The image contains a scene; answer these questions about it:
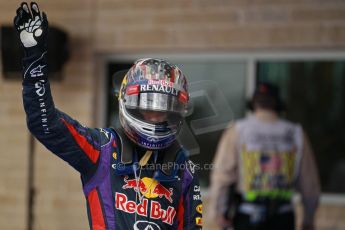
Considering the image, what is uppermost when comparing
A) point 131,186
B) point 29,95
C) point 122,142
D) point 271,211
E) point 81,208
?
point 29,95

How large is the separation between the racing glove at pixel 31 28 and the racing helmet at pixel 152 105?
0.49 meters

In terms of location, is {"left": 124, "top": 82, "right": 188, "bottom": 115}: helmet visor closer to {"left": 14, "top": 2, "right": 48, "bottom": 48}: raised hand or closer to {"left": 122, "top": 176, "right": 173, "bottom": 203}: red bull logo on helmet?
{"left": 122, "top": 176, "right": 173, "bottom": 203}: red bull logo on helmet

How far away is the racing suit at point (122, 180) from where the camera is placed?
2395 millimetres

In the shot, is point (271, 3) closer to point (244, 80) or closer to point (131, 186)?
point (244, 80)

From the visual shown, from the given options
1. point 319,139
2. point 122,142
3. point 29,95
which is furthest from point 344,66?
point 29,95

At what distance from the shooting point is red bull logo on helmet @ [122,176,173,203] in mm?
2535

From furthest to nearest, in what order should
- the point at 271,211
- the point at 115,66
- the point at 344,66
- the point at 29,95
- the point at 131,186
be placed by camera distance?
1. the point at 115,66
2. the point at 344,66
3. the point at 271,211
4. the point at 131,186
5. the point at 29,95

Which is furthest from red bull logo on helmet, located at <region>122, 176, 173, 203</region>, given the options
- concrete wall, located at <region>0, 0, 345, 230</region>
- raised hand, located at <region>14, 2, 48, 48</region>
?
concrete wall, located at <region>0, 0, 345, 230</region>

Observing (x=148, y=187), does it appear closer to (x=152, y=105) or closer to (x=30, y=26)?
(x=152, y=105)

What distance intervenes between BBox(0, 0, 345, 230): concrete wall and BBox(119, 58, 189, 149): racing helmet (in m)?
3.13

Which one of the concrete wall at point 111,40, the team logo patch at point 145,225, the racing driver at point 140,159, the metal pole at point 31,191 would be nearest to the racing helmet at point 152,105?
the racing driver at point 140,159

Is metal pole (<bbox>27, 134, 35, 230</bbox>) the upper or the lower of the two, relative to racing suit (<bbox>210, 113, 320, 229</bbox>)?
lower

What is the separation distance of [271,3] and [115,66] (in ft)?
5.32

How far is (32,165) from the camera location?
237 inches
